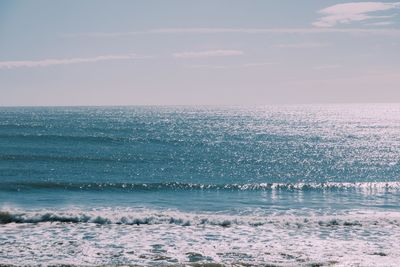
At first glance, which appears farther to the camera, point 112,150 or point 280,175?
point 112,150

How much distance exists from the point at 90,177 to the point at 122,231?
2382 cm

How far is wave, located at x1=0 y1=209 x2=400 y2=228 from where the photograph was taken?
26875 millimetres

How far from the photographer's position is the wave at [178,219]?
26875mm

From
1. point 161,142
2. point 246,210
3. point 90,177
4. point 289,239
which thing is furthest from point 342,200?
point 161,142

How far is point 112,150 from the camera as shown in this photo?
70.2 m

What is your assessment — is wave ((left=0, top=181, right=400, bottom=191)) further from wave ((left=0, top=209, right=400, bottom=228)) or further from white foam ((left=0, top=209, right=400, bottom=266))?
white foam ((left=0, top=209, right=400, bottom=266))

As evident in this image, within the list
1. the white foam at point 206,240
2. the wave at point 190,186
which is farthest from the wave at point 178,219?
the wave at point 190,186

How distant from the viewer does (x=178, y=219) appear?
27.7 meters

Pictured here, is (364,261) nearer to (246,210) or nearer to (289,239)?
(289,239)

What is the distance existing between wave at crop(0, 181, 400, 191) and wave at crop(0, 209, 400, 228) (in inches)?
459

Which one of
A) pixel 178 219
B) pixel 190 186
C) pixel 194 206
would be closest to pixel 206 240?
pixel 178 219

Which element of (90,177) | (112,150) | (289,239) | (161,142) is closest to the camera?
(289,239)

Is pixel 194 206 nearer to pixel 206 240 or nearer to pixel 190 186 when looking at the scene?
pixel 190 186

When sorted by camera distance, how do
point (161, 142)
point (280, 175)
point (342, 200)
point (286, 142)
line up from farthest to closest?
point (286, 142) → point (161, 142) → point (280, 175) → point (342, 200)
